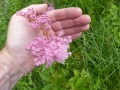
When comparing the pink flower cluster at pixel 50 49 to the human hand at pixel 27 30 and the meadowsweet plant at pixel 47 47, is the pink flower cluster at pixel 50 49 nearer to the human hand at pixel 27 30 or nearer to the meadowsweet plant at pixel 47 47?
the meadowsweet plant at pixel 47 47

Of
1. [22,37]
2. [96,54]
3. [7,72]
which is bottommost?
[96,54]

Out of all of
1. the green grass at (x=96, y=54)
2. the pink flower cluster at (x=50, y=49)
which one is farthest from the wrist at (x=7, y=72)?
the pink flower cluster at (x=50, y=49)

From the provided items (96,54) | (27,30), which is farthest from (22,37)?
(96,54)

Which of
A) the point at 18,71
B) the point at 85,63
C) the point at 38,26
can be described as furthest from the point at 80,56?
the point at 38,26

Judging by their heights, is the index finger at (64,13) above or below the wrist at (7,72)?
above

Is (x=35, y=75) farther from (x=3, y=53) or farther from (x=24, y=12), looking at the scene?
(x=24, y=12)

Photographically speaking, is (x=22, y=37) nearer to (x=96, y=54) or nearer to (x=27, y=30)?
(x=27, y=30)

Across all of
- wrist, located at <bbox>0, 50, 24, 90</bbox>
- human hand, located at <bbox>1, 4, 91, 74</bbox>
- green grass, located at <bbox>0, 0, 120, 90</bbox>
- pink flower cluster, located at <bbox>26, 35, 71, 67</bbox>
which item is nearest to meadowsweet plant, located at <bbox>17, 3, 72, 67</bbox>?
pink flower cluster, located at <bbox>26, 35, 71, 67</bbox>
